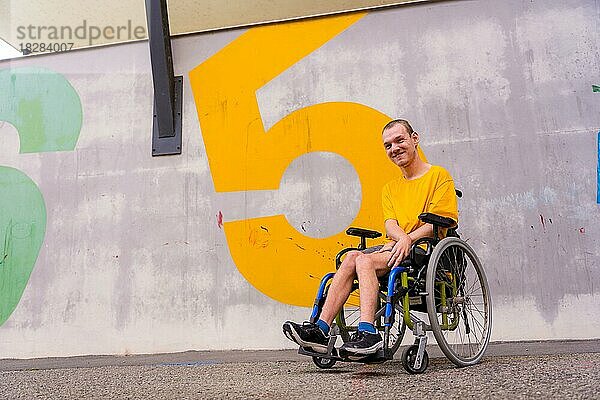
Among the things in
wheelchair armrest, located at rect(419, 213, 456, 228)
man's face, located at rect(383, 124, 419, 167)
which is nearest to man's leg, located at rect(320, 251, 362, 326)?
wheelchair armrest, located at rect(419, 213, 456, 228)

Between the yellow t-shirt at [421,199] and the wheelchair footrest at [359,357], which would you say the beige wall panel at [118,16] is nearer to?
the yellow t-shirt at [421,199]

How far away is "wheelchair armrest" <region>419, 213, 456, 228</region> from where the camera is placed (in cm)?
198

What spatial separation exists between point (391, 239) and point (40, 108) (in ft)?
9.42

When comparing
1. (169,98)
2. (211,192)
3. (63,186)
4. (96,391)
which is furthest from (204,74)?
(96,391)

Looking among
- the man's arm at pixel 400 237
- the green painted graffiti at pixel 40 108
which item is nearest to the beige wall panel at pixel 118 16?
the green painted graffiti at pixel 40 108

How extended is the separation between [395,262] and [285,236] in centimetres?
153

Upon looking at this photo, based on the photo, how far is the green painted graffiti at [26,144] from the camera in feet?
12.2

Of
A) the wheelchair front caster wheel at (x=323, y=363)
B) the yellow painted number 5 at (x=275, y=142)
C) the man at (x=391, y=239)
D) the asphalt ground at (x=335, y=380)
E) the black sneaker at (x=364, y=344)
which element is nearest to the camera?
the asphalt ground at (x=335, y=380)

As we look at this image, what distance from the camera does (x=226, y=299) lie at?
3.43 metres

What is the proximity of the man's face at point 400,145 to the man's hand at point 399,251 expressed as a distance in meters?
0.40

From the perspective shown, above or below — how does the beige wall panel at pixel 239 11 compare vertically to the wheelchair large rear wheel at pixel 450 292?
above

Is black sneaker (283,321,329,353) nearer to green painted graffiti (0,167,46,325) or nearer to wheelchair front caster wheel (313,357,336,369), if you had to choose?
wheelchair front caster wheel (313,357,336,369)

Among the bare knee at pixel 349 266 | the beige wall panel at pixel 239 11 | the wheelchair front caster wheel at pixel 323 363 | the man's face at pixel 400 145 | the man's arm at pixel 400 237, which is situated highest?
the beige wall panel at pixel 239 11

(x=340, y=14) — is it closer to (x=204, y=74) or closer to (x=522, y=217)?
(x=204, y=74)
